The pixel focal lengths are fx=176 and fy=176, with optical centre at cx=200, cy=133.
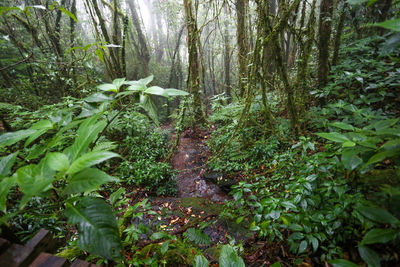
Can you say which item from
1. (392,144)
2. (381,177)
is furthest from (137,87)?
(381,177)

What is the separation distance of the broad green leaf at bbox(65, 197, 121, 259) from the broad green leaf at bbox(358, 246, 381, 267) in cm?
129

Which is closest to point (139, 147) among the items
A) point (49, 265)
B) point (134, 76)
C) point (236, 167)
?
point (236, 167)

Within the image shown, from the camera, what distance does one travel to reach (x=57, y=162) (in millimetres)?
675

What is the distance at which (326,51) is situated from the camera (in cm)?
359

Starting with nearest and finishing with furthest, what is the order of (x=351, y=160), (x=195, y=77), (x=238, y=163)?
(x=351, y=160), (x=238, y=163), (x=195, y=77)

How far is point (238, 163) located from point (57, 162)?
3853 mm

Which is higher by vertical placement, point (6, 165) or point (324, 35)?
point (324, 35)

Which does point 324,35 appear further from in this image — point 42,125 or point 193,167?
point 42,125

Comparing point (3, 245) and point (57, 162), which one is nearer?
point (57, 162)

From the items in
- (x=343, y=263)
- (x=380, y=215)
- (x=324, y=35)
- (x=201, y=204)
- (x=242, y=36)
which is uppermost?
(x=242, y=36)

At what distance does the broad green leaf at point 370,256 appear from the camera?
37.5 inches

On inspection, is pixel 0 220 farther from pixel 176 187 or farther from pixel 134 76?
pixel 134 76

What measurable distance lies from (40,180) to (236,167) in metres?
3.62

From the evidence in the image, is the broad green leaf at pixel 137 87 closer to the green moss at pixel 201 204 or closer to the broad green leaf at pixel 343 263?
the broad green leaf at pixel 343 263
